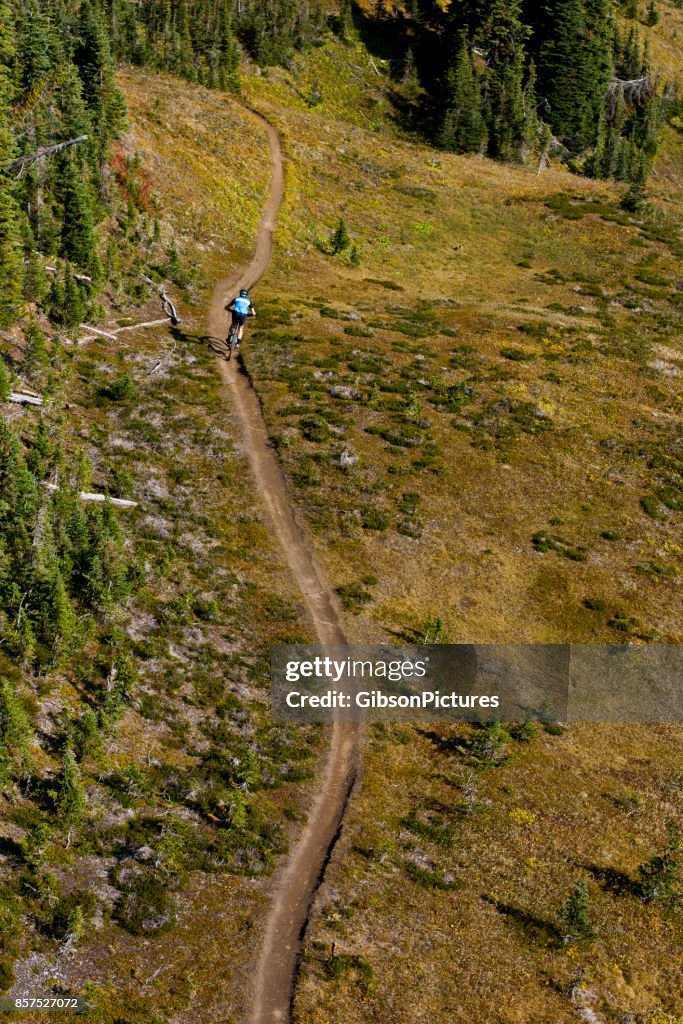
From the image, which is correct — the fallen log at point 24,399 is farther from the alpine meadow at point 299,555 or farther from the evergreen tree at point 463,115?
the evergreen tree at point 463,115

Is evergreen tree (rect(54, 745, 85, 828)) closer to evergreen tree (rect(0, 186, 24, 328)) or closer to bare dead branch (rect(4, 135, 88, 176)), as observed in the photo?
evergreen tree (rect(0, 186, 24, 328))

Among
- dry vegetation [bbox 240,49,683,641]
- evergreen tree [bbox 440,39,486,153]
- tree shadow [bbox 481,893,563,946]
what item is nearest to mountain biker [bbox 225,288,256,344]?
dry vegetation [bbox 240,49,683,641]

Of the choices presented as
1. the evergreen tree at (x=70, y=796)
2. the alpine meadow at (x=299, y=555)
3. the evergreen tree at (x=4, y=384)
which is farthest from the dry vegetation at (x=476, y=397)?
the evergreen tree at (x=70, y=796)

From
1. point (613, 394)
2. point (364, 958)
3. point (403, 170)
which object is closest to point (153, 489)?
point (364, 958)

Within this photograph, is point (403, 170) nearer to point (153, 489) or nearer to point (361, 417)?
point (361, 417)

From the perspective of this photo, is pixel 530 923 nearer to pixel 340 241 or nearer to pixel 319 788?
pixel 319 788
